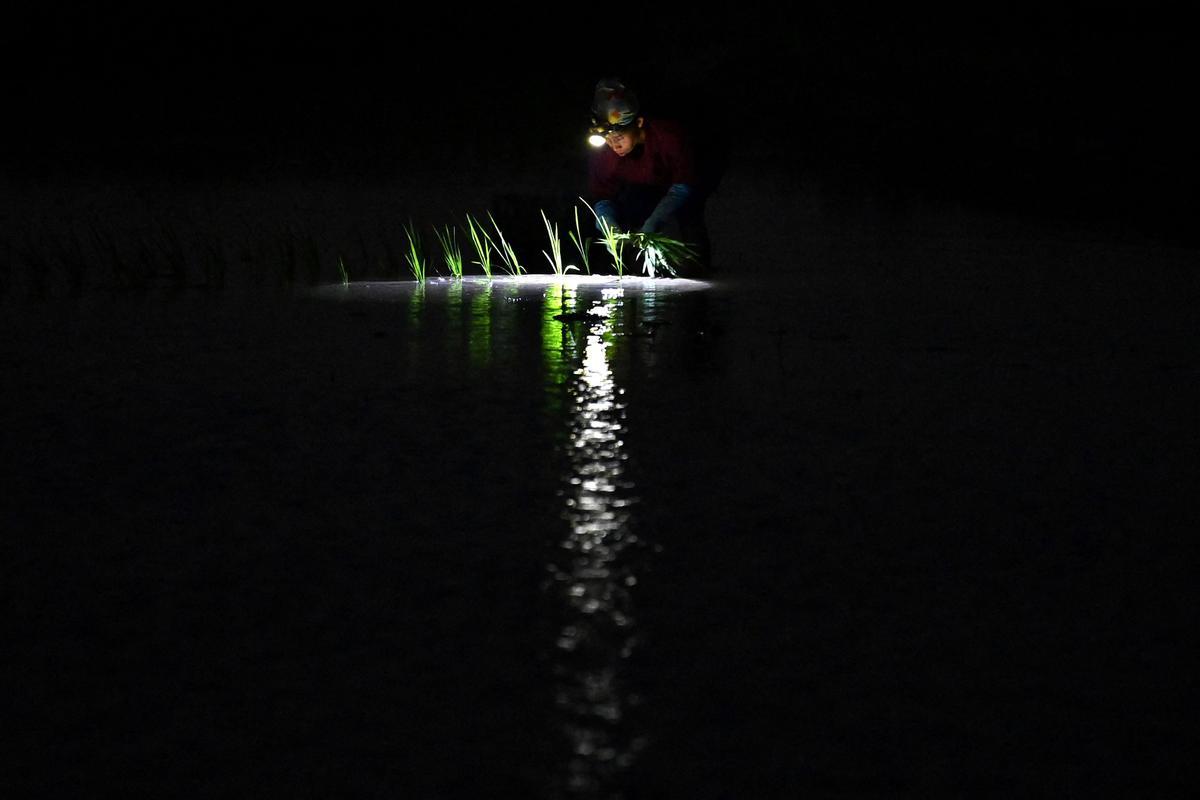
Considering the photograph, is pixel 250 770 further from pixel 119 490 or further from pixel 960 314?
pixel 960 314

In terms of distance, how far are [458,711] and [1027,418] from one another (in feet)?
8.46

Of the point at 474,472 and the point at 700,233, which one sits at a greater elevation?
the point at 700,233

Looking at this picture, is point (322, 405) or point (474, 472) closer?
point (474, 472)

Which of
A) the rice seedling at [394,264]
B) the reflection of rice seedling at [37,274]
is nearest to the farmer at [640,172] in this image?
the rice seedling at [394,264]

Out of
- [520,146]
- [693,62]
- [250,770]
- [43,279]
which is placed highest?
[693,62]

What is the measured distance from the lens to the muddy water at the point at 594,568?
2039 millimetres

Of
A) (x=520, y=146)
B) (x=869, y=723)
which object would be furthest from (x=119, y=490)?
(x=520, y=146)

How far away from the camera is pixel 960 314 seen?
662 centimetres

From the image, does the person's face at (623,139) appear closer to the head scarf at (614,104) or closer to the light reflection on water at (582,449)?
the head scarf at (614,104)

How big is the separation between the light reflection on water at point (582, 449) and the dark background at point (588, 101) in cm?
668

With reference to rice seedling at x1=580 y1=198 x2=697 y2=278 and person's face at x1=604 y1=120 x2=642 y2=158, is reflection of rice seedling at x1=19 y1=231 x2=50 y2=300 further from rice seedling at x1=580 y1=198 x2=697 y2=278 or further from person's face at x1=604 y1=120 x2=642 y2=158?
person's face at x1=604 y1=120 x2=642 y2=158

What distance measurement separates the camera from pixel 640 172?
329 inches

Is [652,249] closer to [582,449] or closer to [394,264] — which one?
[394,264]

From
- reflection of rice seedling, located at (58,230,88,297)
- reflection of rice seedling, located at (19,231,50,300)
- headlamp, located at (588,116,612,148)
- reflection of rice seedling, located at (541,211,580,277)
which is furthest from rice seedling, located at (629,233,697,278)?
reflection of rice seedling, located at (19,231,50,300)
